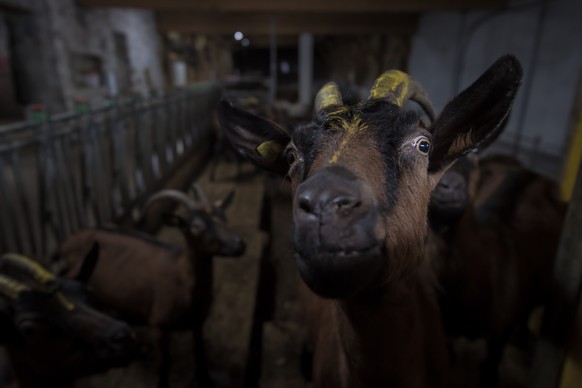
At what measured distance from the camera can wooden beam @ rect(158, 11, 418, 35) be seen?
11492mm

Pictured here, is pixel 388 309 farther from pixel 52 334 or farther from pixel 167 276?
pixel 167 276

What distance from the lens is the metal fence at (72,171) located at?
3.62 m

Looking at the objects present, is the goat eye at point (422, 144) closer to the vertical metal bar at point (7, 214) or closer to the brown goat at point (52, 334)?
the brown goat at point (52, 334)

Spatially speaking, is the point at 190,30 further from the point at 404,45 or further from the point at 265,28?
the point at 404,45

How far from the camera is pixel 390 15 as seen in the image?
11.7m

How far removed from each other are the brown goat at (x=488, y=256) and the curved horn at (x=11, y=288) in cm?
299

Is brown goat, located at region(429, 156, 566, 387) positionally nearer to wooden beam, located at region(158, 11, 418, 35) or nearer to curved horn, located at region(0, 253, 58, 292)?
curved horn, located at region(0, 253, 58, 292)

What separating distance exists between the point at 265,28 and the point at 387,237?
1195cm

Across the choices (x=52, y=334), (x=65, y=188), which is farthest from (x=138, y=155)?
(x=52, y=334)

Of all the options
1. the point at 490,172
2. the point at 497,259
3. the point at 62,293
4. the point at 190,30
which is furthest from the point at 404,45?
the point at 62,293

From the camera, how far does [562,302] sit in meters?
2.21

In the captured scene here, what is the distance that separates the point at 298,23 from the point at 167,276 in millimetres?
10670

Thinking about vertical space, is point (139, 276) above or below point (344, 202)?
below

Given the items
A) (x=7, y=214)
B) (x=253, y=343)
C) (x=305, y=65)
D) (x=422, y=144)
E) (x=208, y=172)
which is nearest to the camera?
(x=422, y=144)
